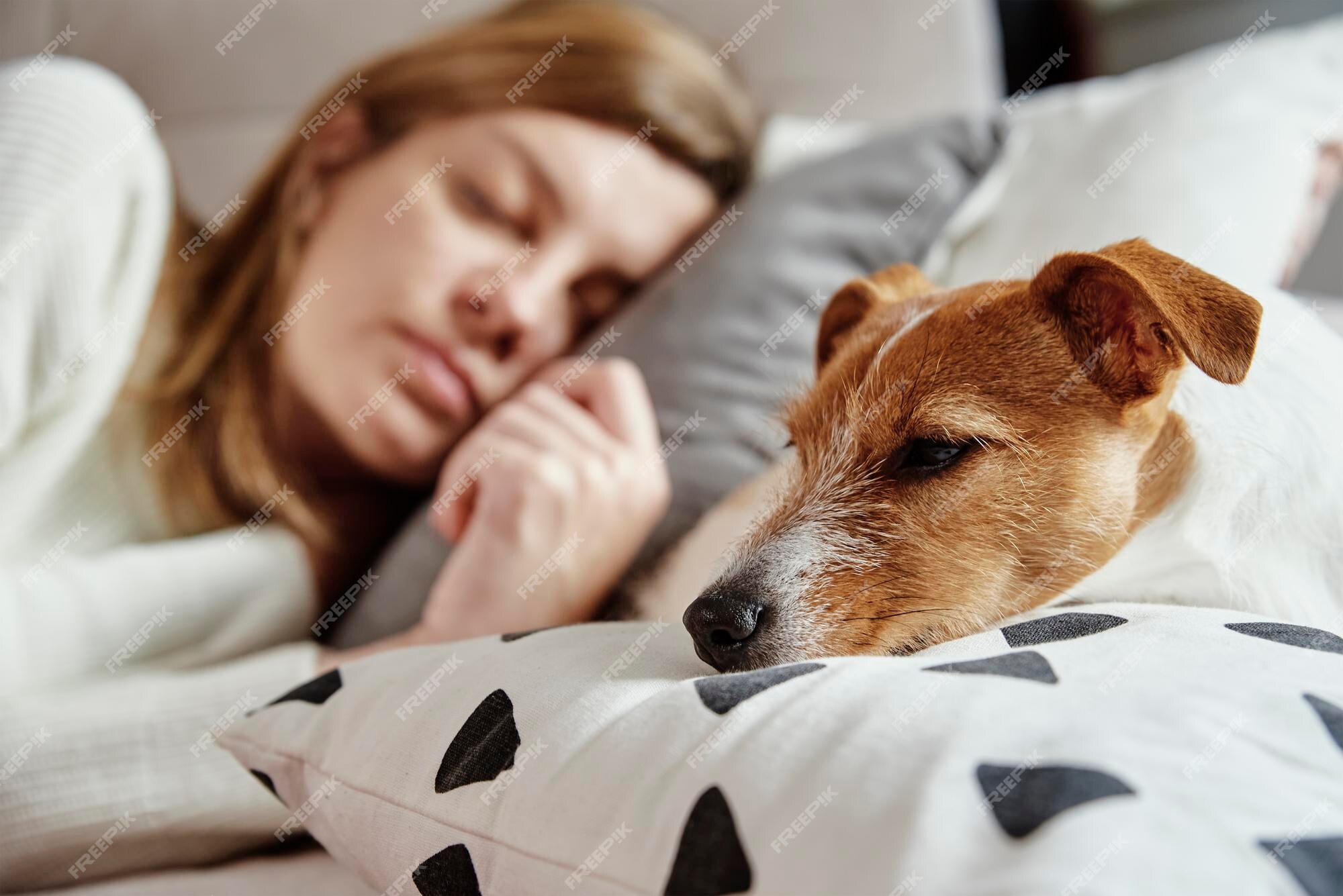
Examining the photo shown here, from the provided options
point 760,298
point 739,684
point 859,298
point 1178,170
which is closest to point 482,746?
point 739,684

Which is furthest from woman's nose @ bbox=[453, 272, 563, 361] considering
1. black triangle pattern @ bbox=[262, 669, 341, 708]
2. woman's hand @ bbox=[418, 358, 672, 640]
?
black triangle pattern @ bbox=[262, 669, 341, 708]

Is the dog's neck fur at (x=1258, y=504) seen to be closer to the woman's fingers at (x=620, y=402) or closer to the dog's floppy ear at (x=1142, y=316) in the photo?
the dog's floppy ear at (x=1142, y=316)

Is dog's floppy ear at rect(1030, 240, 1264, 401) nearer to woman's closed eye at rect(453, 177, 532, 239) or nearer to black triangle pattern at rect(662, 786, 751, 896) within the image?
black triangle pattern at rect(662, 786, 751, 896)

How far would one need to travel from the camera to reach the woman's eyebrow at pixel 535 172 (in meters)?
1.60

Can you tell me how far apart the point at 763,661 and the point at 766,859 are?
25 cm

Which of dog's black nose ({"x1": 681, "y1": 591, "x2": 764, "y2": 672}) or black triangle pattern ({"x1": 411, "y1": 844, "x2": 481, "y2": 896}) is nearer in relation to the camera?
black triangle pattern ({"x1": 411, "y1": 844, "x2": 481, "y2": 896})

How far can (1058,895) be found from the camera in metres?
0.40

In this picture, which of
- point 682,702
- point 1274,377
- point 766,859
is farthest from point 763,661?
point 1274,377

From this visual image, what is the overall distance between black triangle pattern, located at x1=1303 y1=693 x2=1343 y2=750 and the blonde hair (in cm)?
149

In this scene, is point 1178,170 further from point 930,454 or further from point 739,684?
point 739,684

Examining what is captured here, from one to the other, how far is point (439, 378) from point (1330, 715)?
A: 1338 mm

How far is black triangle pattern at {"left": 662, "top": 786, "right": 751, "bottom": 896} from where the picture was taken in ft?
1.60

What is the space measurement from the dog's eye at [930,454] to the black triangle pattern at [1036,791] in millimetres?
372

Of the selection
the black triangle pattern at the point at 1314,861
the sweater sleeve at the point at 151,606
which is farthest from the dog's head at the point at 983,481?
the sweater sleeve at the point at 151,606
